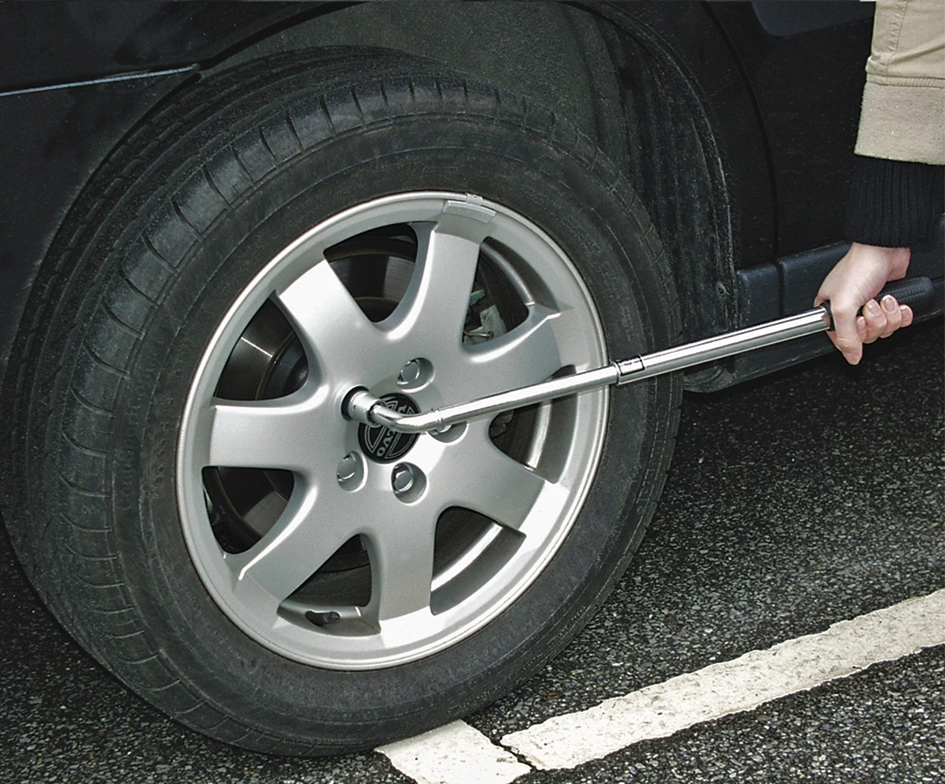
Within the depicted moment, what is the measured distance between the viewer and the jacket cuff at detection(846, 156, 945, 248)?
69.5 inches

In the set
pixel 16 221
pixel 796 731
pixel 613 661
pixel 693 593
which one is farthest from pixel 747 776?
pixel 16 221

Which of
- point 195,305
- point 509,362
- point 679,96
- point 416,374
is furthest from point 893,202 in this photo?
point 195,305

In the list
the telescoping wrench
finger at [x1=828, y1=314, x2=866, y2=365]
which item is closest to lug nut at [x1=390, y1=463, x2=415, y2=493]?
the telescoping wrench

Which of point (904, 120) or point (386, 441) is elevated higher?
point (904, 120)

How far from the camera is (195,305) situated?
5.24 ft

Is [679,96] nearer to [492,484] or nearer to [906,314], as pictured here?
[906,314]

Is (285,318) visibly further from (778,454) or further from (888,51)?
(778,454)

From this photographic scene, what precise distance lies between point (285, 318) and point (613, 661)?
81 cm

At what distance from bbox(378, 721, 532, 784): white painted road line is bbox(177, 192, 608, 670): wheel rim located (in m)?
0.15

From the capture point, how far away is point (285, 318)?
1822 millimetres

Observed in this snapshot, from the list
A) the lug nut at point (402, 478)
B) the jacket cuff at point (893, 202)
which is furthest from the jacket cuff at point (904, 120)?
the lug nut at point (402, 478)

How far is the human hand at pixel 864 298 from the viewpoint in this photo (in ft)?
6.15

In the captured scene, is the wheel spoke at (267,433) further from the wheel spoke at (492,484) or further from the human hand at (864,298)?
the human hand at (864,298)

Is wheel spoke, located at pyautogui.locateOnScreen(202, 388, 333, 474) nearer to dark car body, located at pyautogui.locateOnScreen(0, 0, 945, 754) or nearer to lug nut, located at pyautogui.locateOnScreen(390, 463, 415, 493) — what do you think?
dark car body, located at pyautogui.locateOnScreen(0, 0, 945, 754)
